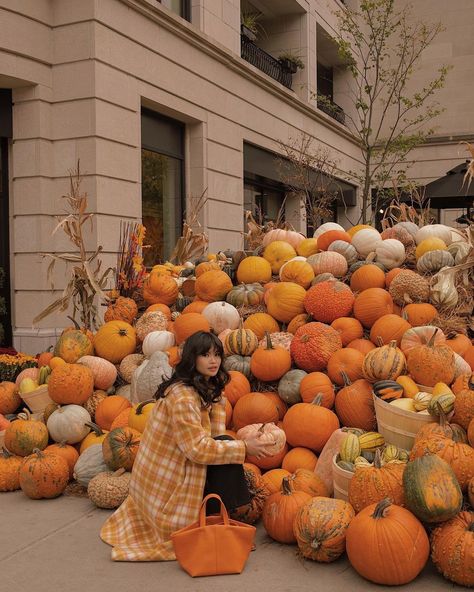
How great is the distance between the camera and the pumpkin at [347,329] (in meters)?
5.55

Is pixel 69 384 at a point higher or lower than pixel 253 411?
higher

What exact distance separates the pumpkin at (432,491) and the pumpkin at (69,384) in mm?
2952

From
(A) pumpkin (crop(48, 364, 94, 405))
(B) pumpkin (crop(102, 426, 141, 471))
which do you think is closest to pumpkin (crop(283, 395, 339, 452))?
(B) pumpkin (crop(102, 426, 141, 471))

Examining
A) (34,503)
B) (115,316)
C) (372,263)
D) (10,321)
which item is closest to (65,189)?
(10,321)

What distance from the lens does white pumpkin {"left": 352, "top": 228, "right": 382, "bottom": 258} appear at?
671 cm

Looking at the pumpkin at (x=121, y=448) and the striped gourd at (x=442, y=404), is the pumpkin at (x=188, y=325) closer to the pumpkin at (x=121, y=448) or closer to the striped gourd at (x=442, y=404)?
the pumpkin at (x=121, y=448)

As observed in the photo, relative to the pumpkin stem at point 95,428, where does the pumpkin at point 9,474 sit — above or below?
below

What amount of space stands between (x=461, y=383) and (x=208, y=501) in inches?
74.5

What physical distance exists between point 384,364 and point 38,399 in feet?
10.1

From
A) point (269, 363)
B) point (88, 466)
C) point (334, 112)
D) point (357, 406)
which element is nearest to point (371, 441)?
point (357, 406)

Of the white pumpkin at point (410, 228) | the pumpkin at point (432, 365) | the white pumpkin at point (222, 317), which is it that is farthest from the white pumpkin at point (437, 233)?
the pumpkin at point (432, 365)

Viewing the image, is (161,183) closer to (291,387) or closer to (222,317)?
(222,317)

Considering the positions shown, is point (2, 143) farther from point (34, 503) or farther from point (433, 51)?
point (433, 51)

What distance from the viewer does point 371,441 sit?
14.1 feet
